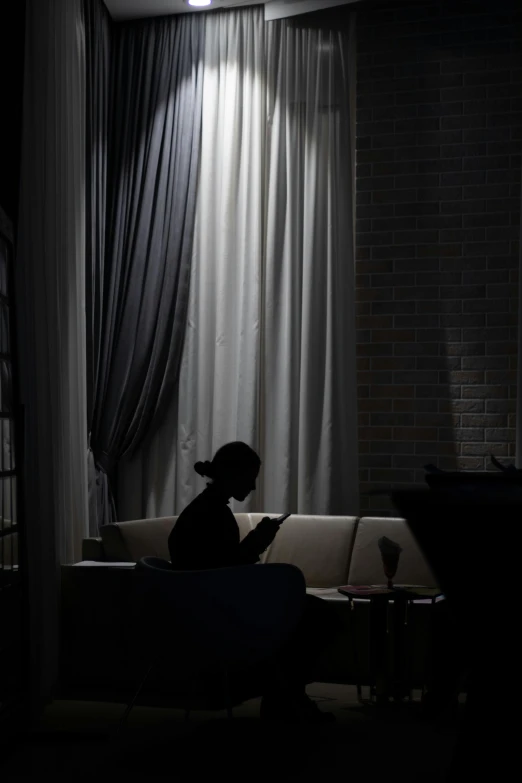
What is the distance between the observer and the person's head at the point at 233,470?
3574 millimetres

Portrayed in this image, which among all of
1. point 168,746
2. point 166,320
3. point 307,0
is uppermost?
point 307,0

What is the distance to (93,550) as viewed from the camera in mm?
4609

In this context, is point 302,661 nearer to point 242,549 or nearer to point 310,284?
point 242,549

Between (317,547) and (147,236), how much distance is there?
2.11 metres

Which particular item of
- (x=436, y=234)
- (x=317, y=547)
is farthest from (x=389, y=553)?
(x=436, y=234)

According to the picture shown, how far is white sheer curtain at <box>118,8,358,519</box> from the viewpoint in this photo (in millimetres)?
5473

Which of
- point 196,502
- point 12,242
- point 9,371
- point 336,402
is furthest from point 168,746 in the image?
point 336,402

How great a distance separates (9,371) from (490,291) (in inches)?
116

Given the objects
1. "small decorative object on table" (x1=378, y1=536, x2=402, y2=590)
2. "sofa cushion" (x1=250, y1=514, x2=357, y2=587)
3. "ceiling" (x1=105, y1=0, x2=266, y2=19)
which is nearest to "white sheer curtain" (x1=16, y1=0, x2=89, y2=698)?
"ceiling" (x1=105, y1=0, x2=266, y2=19)

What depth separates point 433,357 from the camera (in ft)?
18.0

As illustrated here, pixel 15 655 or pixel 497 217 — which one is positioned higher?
pixel 497 217

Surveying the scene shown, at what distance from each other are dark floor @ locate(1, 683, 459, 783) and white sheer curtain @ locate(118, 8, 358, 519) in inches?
70.5

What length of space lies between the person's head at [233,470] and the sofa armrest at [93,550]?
1224mm

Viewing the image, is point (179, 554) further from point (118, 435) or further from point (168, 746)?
point (118, 435)
